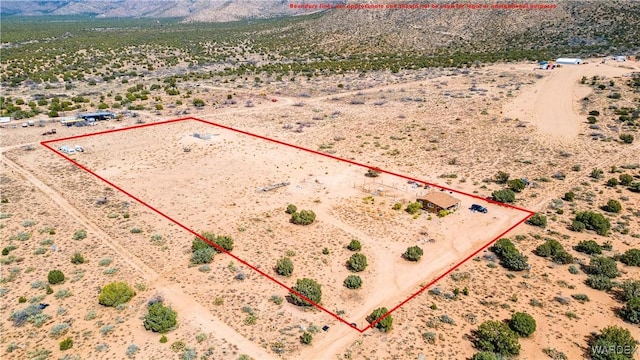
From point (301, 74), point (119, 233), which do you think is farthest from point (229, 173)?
point (301, 74)

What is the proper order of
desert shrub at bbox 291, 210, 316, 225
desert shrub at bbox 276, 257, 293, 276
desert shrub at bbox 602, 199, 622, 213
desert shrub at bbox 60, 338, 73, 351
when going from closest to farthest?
desert shrub at bbox 60, 338, 73, 351 < desert shrub at bbox 276, 257, 293, 276 < desert shrub at bbox 291, 210, 316, 225 < desert shrub at bbox 602, 199, 622, 213

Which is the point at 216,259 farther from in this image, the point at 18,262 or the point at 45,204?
the point at 45,204

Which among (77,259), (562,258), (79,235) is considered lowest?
(79,235)

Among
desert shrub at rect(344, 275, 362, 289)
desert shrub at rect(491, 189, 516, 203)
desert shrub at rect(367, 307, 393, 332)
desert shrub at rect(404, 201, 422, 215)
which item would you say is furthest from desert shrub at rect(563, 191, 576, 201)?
desert shrub at rect(367, 307, 393, 332)

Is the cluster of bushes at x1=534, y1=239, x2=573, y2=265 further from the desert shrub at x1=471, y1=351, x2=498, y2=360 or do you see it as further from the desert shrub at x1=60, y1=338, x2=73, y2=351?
the desert shrub at x1=60, y1=338, x2=73, y2=351

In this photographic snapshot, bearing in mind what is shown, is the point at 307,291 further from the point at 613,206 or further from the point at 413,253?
the point at 613,206

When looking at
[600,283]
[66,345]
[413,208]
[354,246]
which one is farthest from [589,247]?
[66,345]
